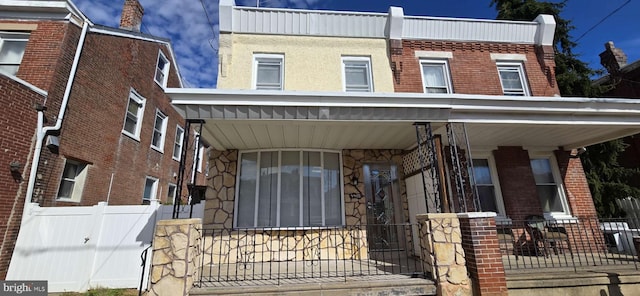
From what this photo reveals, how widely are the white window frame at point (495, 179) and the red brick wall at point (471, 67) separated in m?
1.67

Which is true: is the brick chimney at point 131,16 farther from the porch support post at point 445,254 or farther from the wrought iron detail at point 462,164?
the porch support post at point 445,254

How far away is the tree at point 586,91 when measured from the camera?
9.50m

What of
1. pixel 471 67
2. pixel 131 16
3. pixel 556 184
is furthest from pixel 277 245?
pixel 131 16

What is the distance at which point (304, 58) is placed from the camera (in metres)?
7.29

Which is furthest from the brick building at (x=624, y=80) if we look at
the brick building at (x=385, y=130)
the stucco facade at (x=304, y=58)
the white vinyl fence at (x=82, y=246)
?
the white vinyl fence at (x=82, y=246)

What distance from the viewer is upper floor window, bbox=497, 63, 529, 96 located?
25.7ft

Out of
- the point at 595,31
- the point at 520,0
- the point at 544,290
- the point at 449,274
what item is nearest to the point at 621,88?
the point at 595,31

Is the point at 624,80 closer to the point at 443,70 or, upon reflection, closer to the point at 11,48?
the point at 443,70

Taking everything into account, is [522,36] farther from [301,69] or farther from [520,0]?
[301,69]

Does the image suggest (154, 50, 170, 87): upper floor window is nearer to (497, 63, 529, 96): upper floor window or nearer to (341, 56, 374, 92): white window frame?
(341, 56, 374, 92): white window frame

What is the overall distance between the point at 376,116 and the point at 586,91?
35.3ft

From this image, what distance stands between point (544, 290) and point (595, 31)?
9.95 m

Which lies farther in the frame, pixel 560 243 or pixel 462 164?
pixel 462 164

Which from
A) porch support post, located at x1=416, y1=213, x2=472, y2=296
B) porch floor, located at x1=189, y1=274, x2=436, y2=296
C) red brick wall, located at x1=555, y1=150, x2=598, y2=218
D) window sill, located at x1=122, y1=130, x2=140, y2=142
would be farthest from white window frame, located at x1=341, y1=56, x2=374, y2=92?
window sill, located at x1=122, y1=130, x2=140, y2=142
